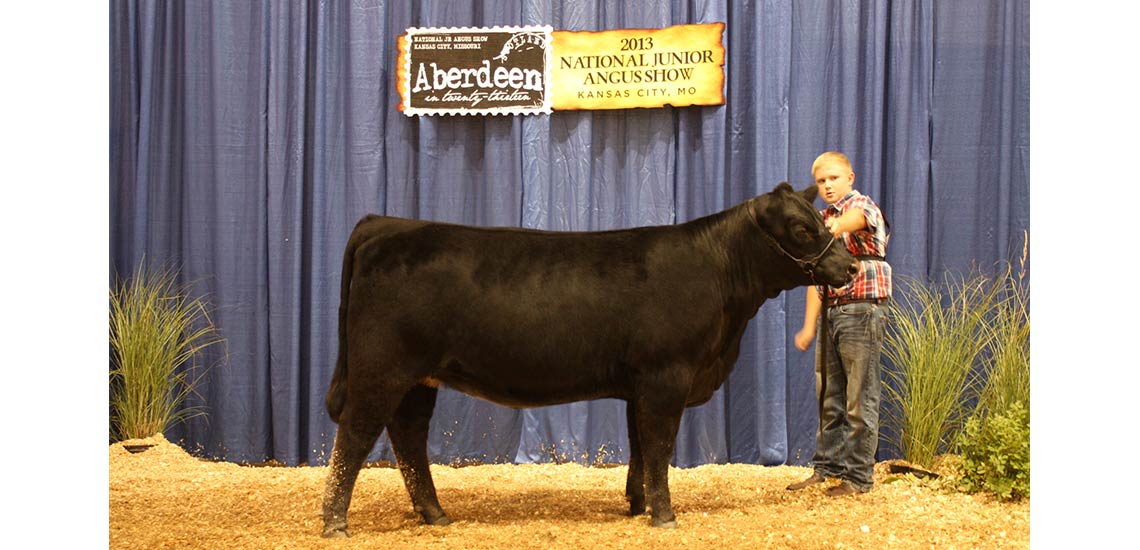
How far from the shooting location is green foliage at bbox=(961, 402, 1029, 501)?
392 cm

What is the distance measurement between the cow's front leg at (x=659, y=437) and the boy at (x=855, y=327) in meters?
1.03

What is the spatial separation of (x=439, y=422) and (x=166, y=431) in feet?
5.02

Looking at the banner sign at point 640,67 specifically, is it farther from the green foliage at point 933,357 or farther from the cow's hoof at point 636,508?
the cow's hoof at point 636,508

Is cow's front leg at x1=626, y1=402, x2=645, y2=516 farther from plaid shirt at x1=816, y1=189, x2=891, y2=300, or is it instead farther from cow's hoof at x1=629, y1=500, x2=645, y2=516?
plaid shirt at x1=816, y1=189, x2=891, y2=300

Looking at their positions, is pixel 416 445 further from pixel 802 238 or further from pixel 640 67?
pixel 640 67

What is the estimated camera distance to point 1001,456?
3936 millimetres

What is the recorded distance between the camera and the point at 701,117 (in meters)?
5.14

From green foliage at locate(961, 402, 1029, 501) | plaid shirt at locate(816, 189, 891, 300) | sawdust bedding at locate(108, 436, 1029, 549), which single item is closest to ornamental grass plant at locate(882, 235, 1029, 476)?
sawdust bedding at locate(108, 436, 1029, 549)

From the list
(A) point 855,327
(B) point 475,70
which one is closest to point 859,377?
(A) point 855,327

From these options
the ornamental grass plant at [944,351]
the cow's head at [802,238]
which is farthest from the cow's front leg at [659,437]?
the ornamental grass plant at [944,351]

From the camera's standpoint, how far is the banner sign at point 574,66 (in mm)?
5004

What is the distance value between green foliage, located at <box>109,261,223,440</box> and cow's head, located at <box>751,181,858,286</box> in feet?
10.7

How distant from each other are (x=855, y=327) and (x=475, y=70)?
231cm

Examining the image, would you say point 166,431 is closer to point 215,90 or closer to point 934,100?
point 215,90
